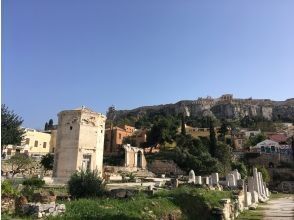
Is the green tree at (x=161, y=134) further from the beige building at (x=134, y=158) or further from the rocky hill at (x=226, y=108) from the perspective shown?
the rocky hill at (x=226, y=108)

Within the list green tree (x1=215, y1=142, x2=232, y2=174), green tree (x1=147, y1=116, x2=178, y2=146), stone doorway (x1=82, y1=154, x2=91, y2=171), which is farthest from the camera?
green tree (x1=147, y1=116, x2=178, y2=146)

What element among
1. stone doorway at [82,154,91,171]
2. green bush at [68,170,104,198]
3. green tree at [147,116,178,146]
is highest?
green tree at [147,116,178,146]

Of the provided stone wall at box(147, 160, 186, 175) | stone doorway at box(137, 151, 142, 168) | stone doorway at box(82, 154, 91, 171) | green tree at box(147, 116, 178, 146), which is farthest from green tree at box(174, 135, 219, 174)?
stone doorway at box(82, 154, 91, 171)

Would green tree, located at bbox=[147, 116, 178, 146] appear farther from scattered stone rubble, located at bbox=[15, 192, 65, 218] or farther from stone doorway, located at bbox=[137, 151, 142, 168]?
scattered stone rubble, located at bbox=[15, 192, 65, 218]

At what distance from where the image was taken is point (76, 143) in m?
30.1

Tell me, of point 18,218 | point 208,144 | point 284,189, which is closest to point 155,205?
point 18,218

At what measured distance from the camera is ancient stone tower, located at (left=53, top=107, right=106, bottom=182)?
1176 inches

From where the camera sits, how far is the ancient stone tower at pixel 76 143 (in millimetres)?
29875

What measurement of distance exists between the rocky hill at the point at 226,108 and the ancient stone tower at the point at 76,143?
364ft

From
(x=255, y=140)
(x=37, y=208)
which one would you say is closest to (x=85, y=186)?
(x=37, y=208)

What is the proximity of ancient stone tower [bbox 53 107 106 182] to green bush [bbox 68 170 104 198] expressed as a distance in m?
13.1

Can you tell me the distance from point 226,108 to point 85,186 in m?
137

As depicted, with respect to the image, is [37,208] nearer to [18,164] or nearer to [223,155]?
[18,164]

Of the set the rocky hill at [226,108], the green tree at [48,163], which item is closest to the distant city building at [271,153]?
the green tree at [48,163]
